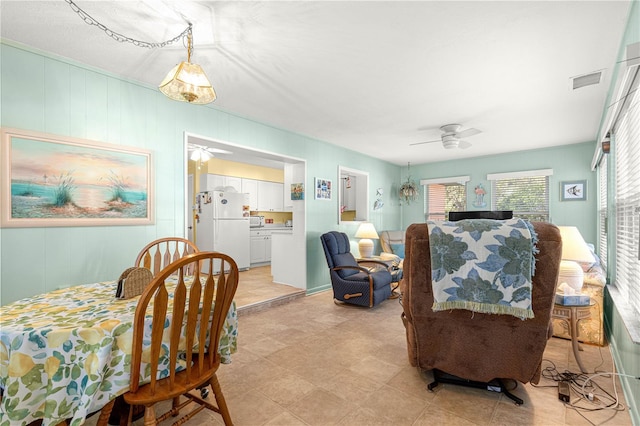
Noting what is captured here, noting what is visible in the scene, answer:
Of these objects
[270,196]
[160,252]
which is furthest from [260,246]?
[160,252]

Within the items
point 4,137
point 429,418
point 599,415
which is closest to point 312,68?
point 4,137

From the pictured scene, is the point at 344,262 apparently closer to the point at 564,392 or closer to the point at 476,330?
the point at 476,330

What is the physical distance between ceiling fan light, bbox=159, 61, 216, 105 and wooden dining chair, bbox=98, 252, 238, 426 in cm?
109

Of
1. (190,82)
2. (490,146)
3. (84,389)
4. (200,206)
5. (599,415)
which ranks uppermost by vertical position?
(490,146)

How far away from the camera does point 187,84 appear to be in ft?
6.12

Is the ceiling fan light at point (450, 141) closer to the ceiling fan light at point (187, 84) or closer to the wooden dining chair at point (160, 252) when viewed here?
the ceiling fan light at point (187, 84)

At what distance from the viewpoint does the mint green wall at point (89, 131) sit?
229 centimetres

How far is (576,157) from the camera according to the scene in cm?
518

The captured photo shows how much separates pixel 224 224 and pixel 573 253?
18.6 ft

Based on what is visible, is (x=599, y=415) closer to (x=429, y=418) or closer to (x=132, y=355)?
(x=429, y=418)

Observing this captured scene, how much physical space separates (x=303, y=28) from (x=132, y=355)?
2.14 m

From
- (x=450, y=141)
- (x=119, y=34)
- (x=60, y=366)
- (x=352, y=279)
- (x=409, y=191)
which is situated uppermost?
(x=119, y=34)

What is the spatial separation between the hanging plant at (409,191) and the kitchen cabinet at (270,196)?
10.5 ft

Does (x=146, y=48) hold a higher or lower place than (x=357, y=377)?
higher
